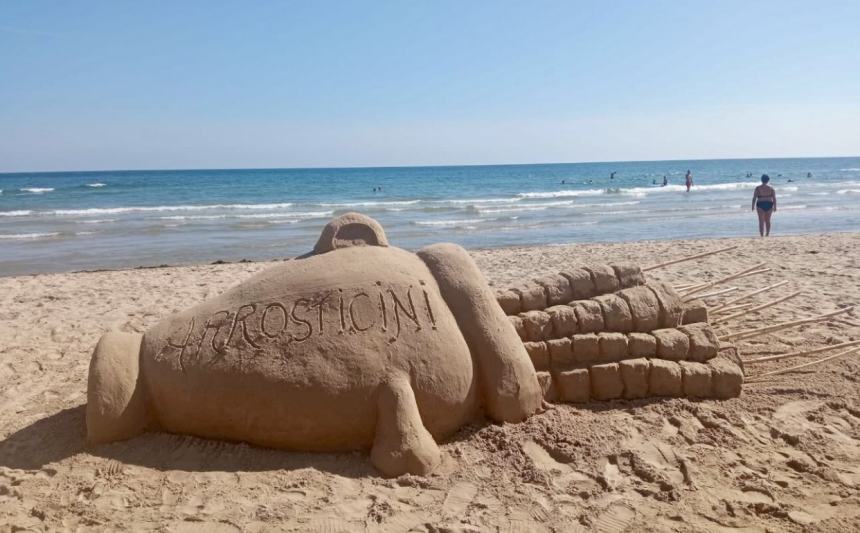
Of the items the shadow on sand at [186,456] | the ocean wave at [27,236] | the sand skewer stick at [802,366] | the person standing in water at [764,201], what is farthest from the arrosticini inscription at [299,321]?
the ocean wave at [27,236]

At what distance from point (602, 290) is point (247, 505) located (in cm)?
257

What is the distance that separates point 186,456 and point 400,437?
1.11m

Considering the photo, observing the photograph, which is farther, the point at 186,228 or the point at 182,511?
the point at 186,228

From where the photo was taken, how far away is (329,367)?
3375mm

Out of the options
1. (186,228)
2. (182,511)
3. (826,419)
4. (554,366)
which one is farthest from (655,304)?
(186,228)

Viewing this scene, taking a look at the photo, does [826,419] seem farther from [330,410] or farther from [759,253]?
[759,253]

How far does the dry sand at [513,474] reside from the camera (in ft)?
9.64

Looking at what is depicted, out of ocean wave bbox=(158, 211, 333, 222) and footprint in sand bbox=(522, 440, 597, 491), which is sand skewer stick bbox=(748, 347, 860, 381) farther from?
ocean wave bbox=(158, 211, 333, 222)

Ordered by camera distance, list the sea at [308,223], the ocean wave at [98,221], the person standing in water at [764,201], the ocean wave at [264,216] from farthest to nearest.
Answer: the ocean wave at [264,216] < the ocean wave at [98,221] < the sea at [308,223] < the person standing in water at [764,201]

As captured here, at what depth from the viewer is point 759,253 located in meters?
11.0

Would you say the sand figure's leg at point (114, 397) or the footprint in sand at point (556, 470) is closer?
the footprint in sand at point (556, 470)

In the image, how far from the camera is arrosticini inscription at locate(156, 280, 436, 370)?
3.47 metres

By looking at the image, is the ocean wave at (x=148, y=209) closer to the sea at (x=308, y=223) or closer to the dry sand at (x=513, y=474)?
the sea at (x=308, y=223)

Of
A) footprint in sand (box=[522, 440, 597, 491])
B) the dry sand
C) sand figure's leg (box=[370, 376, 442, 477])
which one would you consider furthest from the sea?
footprint in sand (box=[522, 440, 597, 491])
